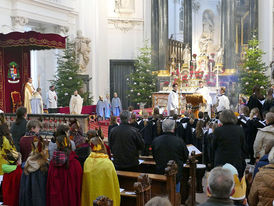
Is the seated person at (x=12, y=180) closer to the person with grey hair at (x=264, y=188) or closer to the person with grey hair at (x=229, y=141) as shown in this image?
the person with grey hair at (x=229, y=141)

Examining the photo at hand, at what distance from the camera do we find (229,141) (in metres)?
6.03

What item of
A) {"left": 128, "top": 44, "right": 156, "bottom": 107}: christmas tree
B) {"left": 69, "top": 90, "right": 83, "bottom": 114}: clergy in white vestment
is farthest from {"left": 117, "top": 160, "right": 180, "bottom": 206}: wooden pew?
{"left": 128, "top": 44, "right": 156, "bottom": 107}: christmas tree

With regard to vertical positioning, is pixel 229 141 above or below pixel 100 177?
above

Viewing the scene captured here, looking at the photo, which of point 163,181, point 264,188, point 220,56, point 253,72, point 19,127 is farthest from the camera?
point 220,56

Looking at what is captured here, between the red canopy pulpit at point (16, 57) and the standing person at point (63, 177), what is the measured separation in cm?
1036

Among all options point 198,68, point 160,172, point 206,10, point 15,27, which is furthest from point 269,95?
point 206,10

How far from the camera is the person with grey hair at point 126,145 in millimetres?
6391

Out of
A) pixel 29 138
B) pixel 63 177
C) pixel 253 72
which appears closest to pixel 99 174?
pixel 63 177

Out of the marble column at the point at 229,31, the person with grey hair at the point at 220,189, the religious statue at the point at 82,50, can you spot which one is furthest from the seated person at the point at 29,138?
the marble column at the point at 229,31

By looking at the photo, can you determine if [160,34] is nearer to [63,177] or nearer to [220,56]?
[220,56]

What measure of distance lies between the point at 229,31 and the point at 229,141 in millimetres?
19545

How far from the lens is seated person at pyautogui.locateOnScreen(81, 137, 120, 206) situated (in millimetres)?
5195

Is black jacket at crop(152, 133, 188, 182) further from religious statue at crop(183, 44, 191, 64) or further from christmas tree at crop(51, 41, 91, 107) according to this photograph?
religious statue at crop(183, 44, 191, 64)

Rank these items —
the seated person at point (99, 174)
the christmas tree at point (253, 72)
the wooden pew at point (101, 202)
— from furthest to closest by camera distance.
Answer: the christmas tree at point (253, 72), the seated person at point (99, 174), the wooden pew at point (101, 202)
